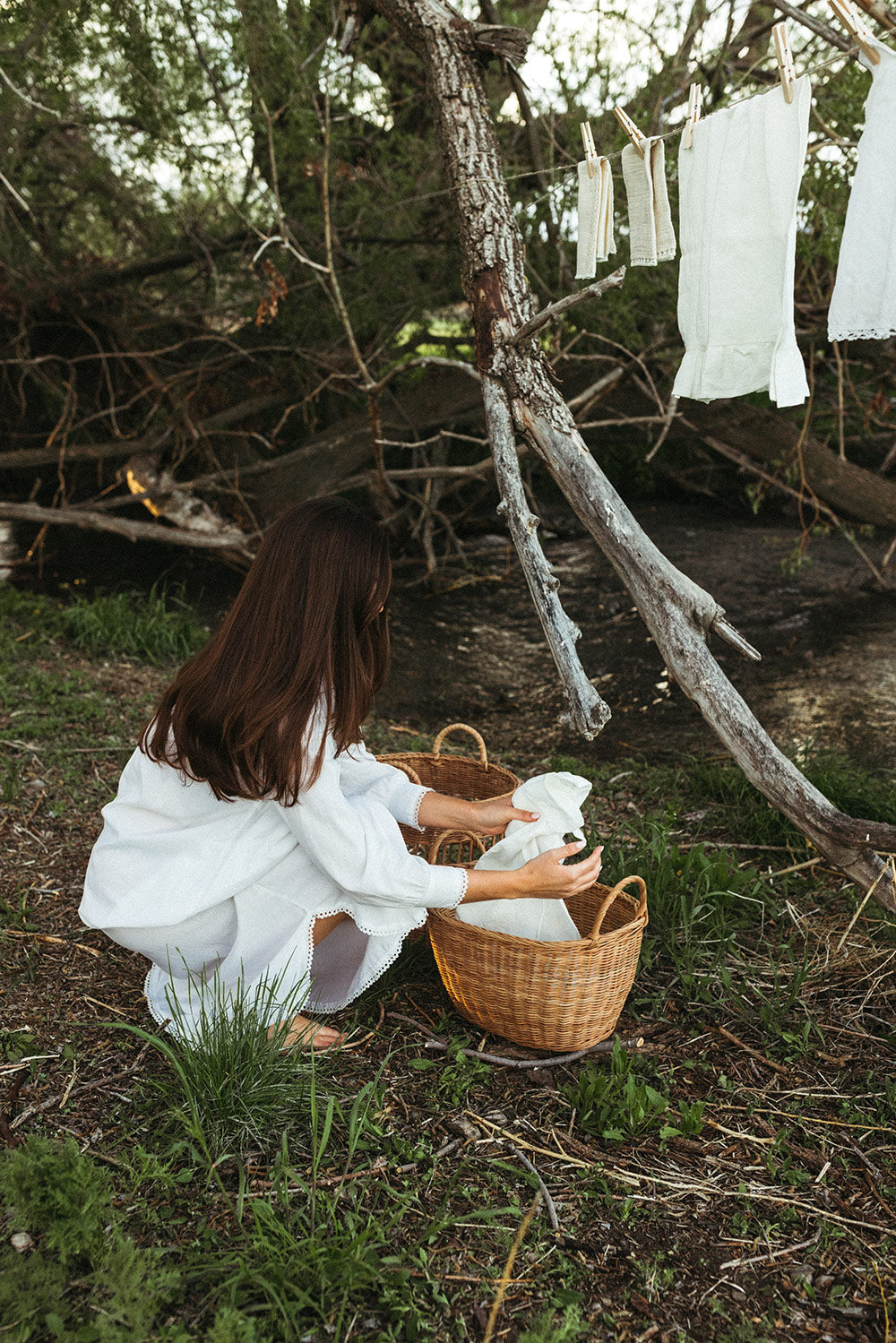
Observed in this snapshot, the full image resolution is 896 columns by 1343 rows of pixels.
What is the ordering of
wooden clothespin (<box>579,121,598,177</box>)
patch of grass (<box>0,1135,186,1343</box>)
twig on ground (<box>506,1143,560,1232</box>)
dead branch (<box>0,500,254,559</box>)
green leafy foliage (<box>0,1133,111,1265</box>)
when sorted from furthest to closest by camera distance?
dead branch (<box>0,500,254,559</box>)
wooden clothespin (<box>579,121,598,177</box>)
twig on ground (<box>506,1143,560,1232</box>)
green leafy foliage (<box>0,1133,111,1265</box>)
patch of grass (<box>0,1135,186,1343</box>)

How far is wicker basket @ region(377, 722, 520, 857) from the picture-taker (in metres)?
2.77

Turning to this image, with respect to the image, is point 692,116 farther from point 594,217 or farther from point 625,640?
point 625,640

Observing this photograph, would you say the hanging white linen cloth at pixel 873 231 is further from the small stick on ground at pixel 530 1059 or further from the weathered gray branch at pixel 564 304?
the small stick on ground at pixel 530 1059

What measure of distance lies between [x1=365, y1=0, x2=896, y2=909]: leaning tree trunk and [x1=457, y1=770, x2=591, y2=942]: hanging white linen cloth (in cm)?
38

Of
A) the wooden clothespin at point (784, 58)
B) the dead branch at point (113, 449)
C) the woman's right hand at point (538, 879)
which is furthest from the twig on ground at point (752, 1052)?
the dead branch at point (113, 449)

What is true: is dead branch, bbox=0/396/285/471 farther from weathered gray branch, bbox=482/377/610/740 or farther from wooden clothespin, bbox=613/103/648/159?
wooden clothespin, bbox=613/103/648/159

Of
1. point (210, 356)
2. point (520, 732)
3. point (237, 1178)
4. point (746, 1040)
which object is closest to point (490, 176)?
point (520, 732)

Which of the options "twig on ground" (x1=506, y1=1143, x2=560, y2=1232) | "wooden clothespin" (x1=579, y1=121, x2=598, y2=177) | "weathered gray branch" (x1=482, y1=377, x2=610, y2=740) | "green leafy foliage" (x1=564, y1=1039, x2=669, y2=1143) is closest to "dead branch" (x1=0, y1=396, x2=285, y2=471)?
"weathered gray branch" (x1=482, y1=377, x2=610, y2=740)

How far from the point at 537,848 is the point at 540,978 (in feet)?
0.97

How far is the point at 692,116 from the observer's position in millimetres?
2309

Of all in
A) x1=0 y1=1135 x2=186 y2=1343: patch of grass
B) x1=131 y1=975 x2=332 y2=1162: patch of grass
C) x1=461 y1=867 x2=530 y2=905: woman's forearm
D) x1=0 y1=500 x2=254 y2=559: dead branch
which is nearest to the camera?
x1=0 y1=1135 x2=186 y2=1343: patch of grass

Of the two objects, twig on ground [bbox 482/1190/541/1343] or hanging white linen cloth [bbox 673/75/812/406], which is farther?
hanging white linen cloth [bbox 673/75/812/406]

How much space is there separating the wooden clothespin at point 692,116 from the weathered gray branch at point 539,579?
2.79 ft

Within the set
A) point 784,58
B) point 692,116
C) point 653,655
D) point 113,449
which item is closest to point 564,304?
point 692,116
